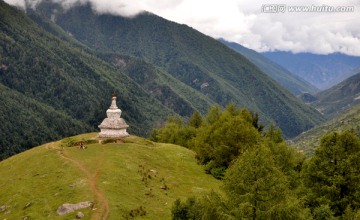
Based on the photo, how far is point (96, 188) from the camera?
64.9 m

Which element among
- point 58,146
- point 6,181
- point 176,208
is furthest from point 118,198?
point 58,146

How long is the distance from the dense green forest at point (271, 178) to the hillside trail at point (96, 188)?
388 inches

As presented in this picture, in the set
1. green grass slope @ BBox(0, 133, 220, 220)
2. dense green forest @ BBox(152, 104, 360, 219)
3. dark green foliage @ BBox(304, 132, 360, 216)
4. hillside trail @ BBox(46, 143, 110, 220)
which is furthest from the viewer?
dark green foliage @ BBox(304, 132, 360, 216)

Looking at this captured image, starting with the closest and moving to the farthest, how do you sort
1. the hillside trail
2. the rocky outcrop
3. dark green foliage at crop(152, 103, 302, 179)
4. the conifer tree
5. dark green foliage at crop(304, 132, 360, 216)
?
the conifer tree → the hillside trail → the rocky outcrop → dark green foliage at crop(304, 132, 360, 216) → dark green foliage at crop(152, 103, 302, 179)

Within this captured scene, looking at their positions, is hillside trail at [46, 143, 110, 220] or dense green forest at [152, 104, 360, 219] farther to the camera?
hillside trail at [46, 143, 110, 220]

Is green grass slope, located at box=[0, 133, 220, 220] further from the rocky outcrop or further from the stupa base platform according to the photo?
the stupa base platform

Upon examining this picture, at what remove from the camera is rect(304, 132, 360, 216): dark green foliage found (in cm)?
6197

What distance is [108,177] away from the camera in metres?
69.6

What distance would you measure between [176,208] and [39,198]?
2218 centimetres

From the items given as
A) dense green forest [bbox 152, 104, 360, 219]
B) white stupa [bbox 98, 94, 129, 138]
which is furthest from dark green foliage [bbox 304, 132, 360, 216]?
white stupa [bbox 98, 94, 129, 138]

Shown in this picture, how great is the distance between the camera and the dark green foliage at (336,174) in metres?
62.0

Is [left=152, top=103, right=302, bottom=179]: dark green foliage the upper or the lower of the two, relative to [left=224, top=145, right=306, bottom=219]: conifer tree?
lower

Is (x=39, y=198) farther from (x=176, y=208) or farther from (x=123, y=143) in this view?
(x=123, y=143)

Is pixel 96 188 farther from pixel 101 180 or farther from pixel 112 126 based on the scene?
pixel 112 126
